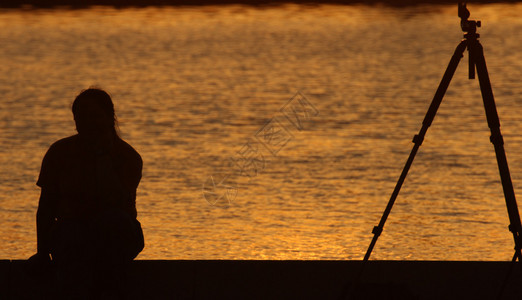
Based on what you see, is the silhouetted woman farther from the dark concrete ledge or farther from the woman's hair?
the dark concrete ledge

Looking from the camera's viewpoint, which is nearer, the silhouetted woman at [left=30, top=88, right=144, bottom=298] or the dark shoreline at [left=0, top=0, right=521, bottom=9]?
the silhouetted woman at [left=30, top=88, right=144, bottom=298]

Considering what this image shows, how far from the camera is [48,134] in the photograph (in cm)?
1280

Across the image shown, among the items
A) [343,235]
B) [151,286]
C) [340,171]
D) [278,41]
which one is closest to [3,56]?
[278,41]

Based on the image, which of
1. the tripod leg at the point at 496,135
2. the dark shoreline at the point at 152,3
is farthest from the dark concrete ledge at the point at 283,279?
the dark shoreline at the point at 152,3

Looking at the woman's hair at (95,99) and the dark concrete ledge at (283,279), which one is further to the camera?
the dark concrete ledge at (283,279)

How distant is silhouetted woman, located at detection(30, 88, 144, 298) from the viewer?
16.1 ft

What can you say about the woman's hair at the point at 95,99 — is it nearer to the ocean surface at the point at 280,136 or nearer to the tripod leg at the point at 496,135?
the tripod leg at the point at 496,135

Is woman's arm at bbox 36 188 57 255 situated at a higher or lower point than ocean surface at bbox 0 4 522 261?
higher

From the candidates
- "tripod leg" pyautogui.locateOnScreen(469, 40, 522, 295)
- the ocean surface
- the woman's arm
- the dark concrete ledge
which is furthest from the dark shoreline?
the woman's arm

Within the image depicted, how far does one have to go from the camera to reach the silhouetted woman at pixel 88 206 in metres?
4.91

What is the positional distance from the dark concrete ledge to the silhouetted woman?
0.63 m

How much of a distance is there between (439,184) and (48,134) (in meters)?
4.63

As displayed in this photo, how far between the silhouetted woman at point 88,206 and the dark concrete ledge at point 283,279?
63cm

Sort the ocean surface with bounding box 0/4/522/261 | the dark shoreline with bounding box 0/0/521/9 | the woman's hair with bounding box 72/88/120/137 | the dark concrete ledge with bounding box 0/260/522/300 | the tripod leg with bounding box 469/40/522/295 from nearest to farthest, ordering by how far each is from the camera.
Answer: the woman's hair with bounding box 72/88/120/137, the tripod leg with bounding box 469/40/522/295, the dark concrete ledge with bounding box 0/260/522/300, the ocean surface with bounding box 0/4/522/261, the dark shoreline with bounding box 0/0/521/9
